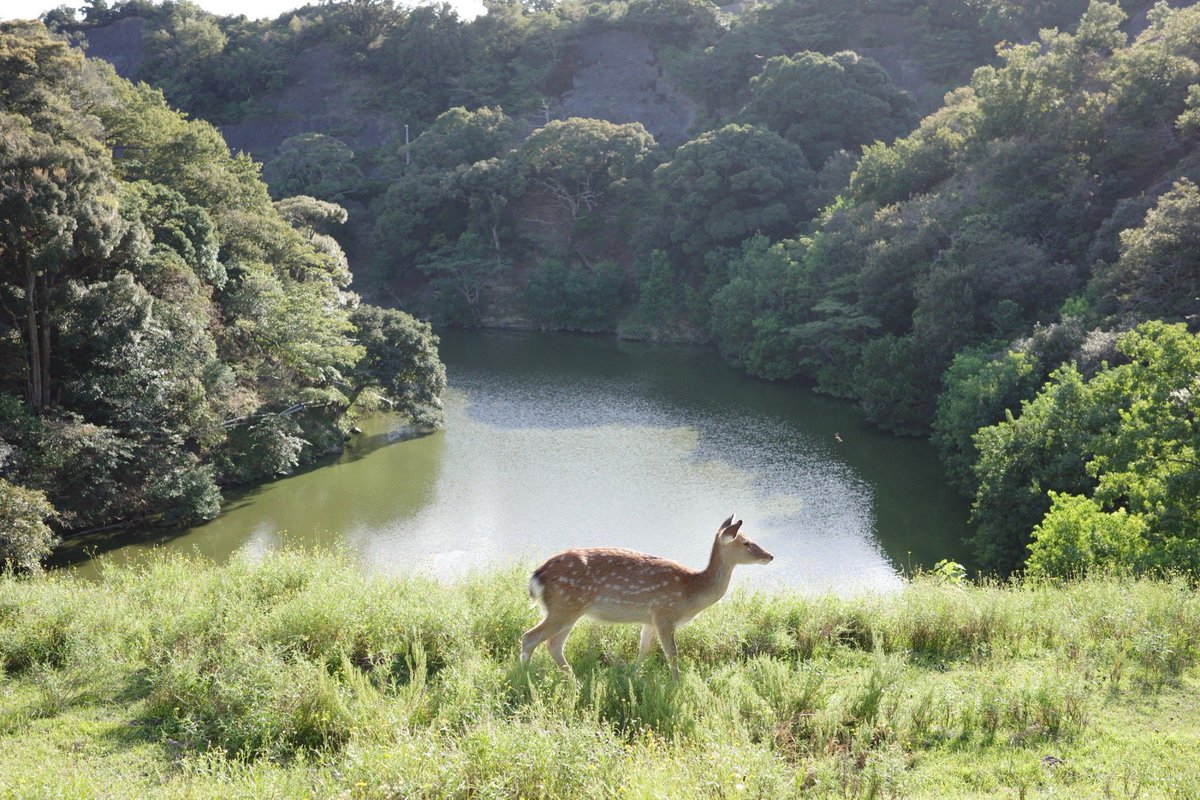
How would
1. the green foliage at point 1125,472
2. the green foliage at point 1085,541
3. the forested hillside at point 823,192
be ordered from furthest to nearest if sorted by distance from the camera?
the forested hillside at point 823,192 → the green foliage at point 1085,541 → the green foliage at point 1125,472

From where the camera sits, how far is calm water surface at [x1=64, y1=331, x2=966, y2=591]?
61.6 feet

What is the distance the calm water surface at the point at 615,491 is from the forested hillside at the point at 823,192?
2073 mm

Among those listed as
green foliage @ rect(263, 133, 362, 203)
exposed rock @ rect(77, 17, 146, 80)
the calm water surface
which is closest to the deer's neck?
the calm water surface

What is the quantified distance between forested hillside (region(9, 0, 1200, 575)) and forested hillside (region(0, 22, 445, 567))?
5.44 ft

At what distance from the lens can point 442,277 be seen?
1949 inches

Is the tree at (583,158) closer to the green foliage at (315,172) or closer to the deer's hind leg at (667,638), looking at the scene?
the green foliage at (315,172)

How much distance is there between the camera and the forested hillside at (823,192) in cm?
1762

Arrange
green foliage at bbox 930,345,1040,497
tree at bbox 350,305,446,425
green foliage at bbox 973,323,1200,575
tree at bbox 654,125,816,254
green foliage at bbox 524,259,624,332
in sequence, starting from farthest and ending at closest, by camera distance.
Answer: green foliage at bbox 524,259,624,332 < tree at bbox 654,125,816,254 < tree at bbox 350,305,446,425 < green foliage at bbox 930,345,1040,497 < green foliage at bbox 973,323,1200,575

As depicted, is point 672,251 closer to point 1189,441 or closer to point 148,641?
point 1189,441

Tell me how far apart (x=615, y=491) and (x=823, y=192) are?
2481 cm

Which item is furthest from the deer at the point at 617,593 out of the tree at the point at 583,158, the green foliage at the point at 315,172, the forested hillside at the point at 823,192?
the green foliage at the point at 315,172

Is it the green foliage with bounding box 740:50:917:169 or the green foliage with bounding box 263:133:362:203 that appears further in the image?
the green foliage with bounding box 263:133:362:203

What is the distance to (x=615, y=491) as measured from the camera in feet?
73.9

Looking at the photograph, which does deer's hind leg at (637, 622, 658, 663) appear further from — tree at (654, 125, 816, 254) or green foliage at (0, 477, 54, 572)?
tree at (654, 125, 816, 254)
